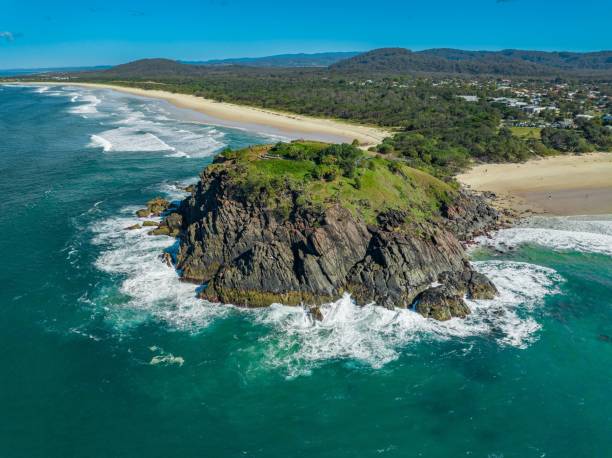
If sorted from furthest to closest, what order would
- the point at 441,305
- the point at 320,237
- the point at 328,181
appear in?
the point at 328,181 < the point at 320,237 < the point at 441,305

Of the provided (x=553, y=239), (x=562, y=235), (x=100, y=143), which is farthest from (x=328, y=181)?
(x=100, y=143)

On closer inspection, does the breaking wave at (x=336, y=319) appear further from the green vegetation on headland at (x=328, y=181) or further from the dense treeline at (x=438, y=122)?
the dense treeline at (x=438, y=122)

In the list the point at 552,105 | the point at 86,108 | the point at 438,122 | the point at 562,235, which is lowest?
the point at 562,235

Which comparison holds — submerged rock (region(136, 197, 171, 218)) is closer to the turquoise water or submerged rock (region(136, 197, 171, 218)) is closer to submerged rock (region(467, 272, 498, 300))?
the turquoise water

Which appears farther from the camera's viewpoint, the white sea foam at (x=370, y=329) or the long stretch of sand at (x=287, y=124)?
the long stretch of sand at (x=287, y=124)

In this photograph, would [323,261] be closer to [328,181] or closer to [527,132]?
[328,181]

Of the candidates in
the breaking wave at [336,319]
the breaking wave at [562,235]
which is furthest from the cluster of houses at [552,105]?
the breaking wave at [336,319]
